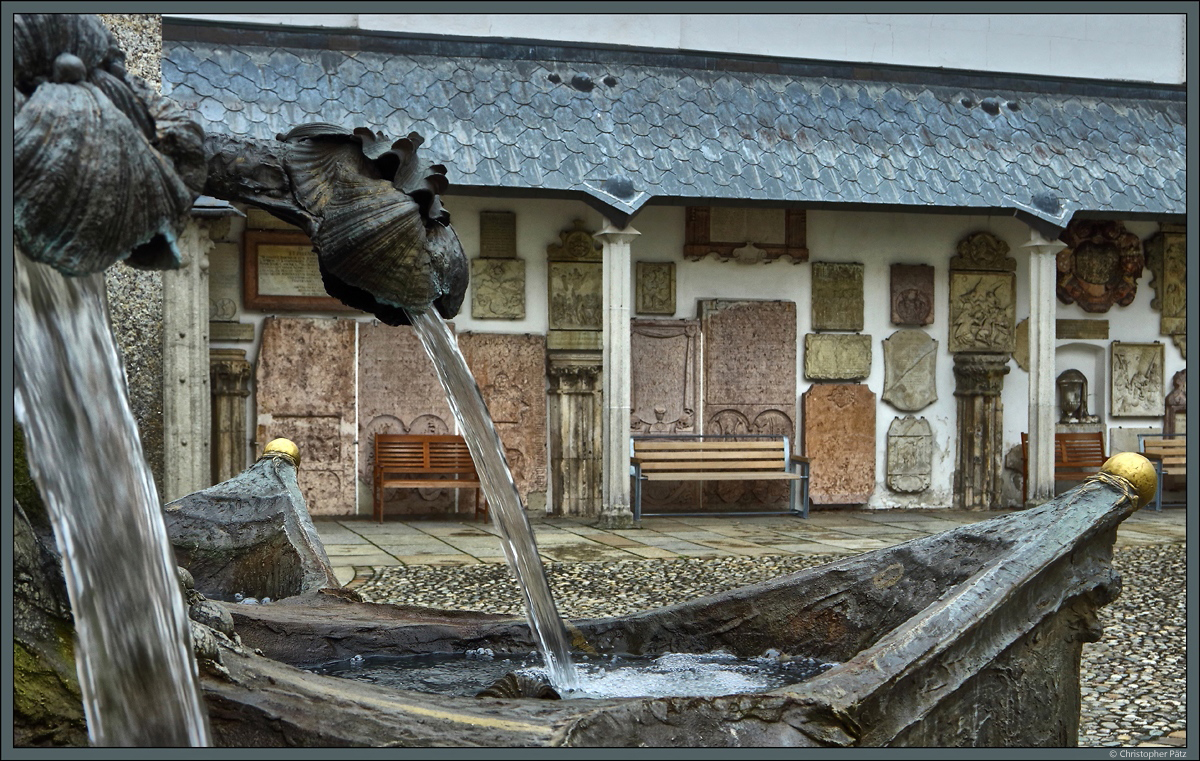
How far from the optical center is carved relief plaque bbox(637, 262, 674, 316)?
10492 mm

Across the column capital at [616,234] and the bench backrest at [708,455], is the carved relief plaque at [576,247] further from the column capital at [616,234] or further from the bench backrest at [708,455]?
the bench backrest at [708,455]

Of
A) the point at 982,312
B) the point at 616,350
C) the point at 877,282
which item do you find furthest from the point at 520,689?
the point at 982,312

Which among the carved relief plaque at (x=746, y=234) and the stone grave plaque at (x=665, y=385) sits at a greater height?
the carved relief plaque at (x=746, y=234)

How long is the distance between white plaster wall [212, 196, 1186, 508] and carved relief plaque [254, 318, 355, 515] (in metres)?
1.09

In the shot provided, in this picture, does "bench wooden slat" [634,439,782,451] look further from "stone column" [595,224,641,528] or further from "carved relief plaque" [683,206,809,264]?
"carved relief plaque" [683,206,809,264]

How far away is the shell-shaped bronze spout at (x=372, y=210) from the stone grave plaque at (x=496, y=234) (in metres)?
8.09

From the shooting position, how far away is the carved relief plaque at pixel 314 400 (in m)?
9.65

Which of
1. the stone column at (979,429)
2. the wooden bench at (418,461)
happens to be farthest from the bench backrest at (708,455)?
the stone column at (979,429)

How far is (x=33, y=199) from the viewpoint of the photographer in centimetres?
142

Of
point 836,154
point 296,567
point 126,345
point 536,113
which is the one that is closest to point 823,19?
point 836,154

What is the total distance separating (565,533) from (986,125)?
5.45 metres

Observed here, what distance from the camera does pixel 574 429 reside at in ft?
33.7

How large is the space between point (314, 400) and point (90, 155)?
8491 mm

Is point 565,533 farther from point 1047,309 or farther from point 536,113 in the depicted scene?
point 1047,309
